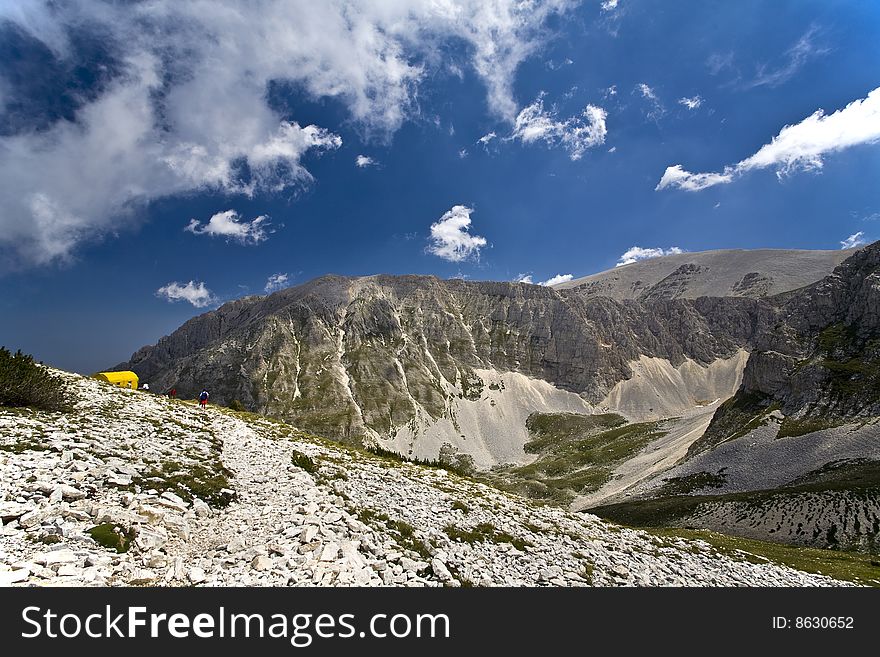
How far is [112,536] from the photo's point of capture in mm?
11164

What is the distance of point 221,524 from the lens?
1495 cm

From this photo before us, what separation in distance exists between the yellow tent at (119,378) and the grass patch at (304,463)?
39541 millimetres

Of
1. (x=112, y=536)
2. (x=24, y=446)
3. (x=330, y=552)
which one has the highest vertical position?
(x=24, y=446)

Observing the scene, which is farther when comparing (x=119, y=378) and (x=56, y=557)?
(x=119, y=378)

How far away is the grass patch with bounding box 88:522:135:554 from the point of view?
10.9 meters

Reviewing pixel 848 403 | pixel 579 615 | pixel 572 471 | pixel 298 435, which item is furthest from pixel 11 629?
pixel 572 471

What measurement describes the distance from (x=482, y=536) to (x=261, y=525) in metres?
9.42

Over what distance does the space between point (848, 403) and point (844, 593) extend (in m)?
160

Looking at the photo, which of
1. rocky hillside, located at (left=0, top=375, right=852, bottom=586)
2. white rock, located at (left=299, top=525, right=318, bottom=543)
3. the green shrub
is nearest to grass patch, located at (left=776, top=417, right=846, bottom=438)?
rocky hillside, located at (left=0, top=375, right=852, bottom=586)

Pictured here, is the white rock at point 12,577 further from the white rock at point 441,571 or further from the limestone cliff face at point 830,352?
the limestone cliff face at point 830,352

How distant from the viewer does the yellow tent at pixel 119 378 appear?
5473 centimetres

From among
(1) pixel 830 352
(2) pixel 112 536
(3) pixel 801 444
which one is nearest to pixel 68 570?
(2) pixel 112 536

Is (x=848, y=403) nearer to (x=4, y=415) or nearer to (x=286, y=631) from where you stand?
(x=286, y=631)

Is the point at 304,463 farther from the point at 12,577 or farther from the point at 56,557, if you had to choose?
the point at 12,577
